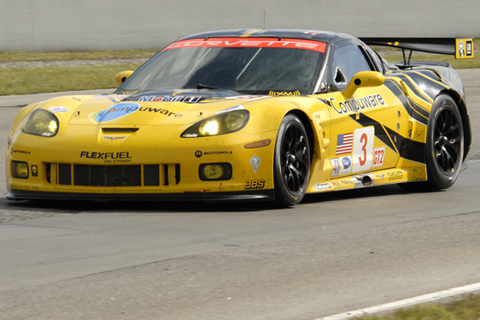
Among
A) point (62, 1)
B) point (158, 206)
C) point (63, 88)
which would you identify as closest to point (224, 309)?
point (158, 206)

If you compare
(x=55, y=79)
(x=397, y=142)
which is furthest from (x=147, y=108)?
(x=55, y=79)

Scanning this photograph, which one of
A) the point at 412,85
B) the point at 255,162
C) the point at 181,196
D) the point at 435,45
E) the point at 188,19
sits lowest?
the point at 188,19

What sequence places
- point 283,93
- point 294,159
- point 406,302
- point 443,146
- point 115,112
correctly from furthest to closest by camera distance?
point 443,146 → point 283,93 → point 294,159 → point 115,112 → point 406,302

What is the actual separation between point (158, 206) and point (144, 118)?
2.23 ft

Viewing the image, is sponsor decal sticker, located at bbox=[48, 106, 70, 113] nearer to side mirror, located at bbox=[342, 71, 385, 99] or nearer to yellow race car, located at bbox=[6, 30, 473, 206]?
yellow race car, located at bbox=[6, 30, 473, 206]

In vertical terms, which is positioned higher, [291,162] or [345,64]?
[345,64]

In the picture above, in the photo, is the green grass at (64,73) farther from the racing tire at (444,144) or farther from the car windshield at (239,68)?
the racing tire at (444,144)

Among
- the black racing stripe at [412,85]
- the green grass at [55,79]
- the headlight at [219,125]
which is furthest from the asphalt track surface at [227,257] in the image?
the green grass at [55,79]

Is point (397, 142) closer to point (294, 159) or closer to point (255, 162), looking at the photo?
point (294, 159)

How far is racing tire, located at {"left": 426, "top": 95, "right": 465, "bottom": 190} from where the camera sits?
8.05 meters

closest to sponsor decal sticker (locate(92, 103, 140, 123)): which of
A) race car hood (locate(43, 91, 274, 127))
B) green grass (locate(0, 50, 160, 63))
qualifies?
race car hood (locate(43, 91, 274, 127))

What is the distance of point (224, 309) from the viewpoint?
393 centimetres

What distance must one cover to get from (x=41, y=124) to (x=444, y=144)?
3.59m

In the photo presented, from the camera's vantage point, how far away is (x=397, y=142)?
7.87m
